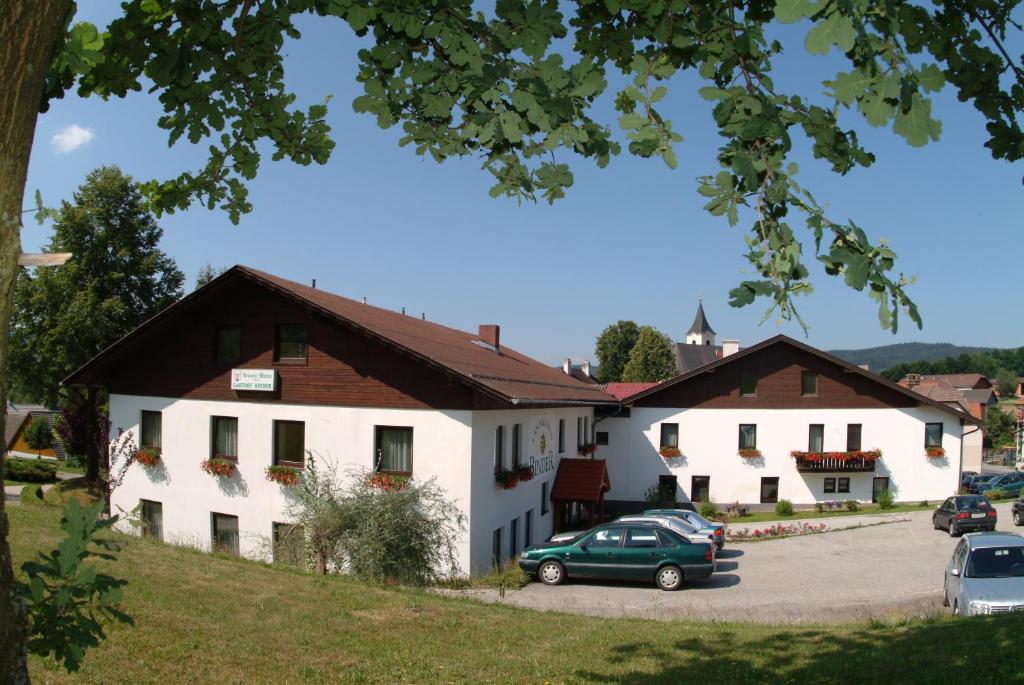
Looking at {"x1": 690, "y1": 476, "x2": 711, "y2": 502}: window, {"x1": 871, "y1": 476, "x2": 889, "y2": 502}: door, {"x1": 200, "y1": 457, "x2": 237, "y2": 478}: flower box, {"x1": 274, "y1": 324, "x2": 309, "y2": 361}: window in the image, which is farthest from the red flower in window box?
{"x1": 871, "y1": 476, "x2": 889, "y2": 502}: door

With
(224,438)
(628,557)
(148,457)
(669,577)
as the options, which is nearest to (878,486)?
(669,577)

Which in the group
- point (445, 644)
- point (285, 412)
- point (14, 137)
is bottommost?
point (445, 644)

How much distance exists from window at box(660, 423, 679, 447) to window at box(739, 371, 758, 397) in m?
3.36

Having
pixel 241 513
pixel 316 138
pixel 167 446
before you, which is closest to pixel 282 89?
pixel 316 138

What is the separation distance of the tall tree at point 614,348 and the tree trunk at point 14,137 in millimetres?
84248

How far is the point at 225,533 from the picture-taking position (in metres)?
20.5

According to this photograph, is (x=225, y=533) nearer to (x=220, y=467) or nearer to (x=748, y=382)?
(x=220, y=467)

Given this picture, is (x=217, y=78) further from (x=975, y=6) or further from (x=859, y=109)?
(x=975, y=6)

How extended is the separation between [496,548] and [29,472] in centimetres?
3512

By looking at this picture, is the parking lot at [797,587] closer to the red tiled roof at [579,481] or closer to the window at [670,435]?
the red tiled roof at [579,481]

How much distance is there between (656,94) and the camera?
3.04m

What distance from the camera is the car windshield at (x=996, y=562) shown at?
521 inches

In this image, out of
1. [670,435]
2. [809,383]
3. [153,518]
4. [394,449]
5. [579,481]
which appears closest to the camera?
[394,449]

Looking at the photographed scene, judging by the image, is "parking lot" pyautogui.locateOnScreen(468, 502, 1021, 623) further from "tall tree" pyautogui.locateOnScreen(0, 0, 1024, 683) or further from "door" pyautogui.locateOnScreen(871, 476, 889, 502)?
"tall tree" pyautogui.locateOnScreen(0, 0, 1024, 683)
